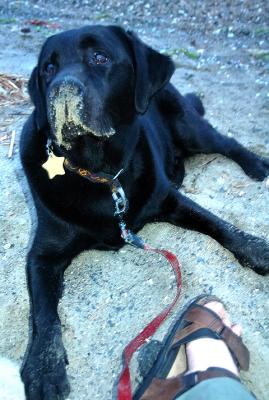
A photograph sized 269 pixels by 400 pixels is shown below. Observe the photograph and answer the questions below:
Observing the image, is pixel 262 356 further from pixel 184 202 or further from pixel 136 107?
pixel 136 107

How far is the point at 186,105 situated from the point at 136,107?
124 centimetres

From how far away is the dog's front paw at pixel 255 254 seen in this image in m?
2.59

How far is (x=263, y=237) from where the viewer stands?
2811 millimetres

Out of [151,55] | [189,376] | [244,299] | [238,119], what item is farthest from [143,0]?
[189,376]

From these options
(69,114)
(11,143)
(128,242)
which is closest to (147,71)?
(69,114)

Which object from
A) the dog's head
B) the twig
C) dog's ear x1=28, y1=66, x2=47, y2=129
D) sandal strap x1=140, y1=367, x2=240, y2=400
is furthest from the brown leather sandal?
the twig

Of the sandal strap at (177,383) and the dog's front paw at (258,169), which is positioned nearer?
the sandal strap at (177,383)

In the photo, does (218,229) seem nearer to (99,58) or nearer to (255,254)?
(255,254)

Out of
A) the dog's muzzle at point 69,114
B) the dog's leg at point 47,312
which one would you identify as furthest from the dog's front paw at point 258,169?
the dog's muzzle at point 69,114

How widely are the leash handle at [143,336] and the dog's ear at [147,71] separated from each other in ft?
2.35

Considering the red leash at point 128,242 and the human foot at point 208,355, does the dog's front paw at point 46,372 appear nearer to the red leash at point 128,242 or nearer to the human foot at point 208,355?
the red leash at point 128,242

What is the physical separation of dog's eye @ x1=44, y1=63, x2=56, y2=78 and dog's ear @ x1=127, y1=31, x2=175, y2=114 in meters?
0.37

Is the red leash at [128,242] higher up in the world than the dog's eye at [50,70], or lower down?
lower down

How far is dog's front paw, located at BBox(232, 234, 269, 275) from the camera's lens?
259cm
